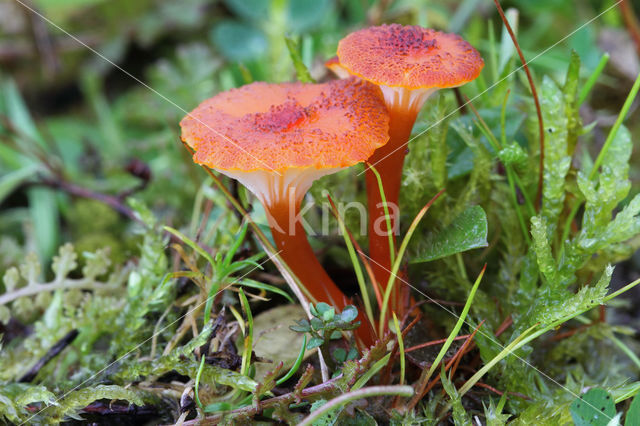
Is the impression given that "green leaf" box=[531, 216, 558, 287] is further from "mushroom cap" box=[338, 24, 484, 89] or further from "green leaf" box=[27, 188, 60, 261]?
"green leaf" box=[27, 188, 60, 261]

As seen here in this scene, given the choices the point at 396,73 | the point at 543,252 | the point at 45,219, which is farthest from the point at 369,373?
the point at 45,219

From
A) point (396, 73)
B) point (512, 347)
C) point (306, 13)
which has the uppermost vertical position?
point (396, 73)

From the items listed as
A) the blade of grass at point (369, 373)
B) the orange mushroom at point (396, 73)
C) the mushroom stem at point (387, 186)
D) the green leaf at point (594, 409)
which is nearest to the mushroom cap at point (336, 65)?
the orange mushroom at point (396, 73)

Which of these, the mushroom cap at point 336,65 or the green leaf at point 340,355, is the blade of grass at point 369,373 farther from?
the mushroom cap at point 336,65

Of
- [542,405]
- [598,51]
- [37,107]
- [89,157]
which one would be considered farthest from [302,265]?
[37,107]

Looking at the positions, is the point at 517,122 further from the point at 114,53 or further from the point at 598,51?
the point at 114,53

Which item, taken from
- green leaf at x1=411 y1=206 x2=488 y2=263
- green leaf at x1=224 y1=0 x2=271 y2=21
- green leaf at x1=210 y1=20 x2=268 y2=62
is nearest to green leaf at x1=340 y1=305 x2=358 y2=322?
green leaf at x1=411 y1=206 x2=488 y2=263

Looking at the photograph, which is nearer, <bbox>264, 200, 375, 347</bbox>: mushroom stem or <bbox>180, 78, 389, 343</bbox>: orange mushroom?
<bbox>180, 78, 389, 343</bbox>: orange mushroom

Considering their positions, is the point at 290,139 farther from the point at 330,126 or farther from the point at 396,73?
the point at 396,73
